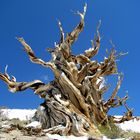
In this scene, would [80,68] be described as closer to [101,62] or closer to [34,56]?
[101,62]

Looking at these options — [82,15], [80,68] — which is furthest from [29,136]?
[82,15]

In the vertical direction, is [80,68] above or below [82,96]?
above

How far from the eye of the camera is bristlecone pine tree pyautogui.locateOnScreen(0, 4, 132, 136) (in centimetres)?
1377

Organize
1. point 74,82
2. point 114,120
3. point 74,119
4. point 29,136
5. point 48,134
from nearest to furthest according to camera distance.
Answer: point 29,136 → point 48,134 → point 74,119 → point 74,82 → point 114,120

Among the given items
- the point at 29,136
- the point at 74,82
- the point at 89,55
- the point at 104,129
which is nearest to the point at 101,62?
the point at 89,55

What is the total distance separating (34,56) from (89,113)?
307cm

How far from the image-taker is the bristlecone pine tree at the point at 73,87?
13766mm

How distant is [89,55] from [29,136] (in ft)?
18.7

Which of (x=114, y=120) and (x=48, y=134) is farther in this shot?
(x=114, y=120)

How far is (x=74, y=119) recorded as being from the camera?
13211 millimetres

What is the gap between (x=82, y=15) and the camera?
15.3m

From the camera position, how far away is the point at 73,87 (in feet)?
46.6

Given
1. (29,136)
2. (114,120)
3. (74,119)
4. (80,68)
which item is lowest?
(29,136)

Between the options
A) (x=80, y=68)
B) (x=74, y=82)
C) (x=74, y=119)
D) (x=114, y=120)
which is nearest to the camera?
(x=74, y=119)
